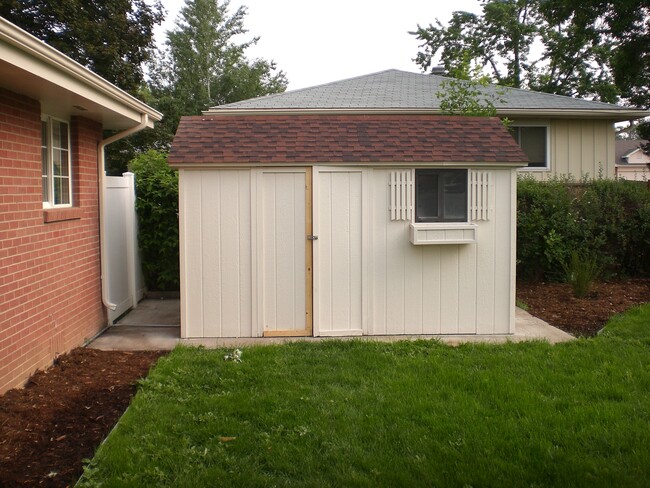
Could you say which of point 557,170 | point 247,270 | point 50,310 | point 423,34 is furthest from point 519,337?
point 423,34

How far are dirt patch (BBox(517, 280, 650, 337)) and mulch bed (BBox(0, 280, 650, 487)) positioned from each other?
0.62ft

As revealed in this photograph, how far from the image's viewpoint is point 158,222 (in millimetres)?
10297

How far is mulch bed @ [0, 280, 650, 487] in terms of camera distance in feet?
13.1

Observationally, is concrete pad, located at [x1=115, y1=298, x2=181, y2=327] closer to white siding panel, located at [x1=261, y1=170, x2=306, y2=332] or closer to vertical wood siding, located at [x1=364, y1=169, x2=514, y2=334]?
white siding panel, located at [x1=261, y1=170, x2=306, y2=332]

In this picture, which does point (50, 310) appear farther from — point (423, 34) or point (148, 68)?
point (148, 68)

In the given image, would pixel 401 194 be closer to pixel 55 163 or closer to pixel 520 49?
pixel 55 163

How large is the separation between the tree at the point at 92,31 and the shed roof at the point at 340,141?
1491 centimetres

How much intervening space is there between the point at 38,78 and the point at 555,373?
4985 mm

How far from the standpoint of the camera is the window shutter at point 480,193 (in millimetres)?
7488

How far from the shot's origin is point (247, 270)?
24.2 feet

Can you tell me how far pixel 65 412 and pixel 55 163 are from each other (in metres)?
3.04

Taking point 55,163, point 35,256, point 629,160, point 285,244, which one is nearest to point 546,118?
point 285,244

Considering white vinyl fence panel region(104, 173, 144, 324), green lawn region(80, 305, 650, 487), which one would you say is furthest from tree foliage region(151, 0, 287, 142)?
green lawn region(80, 305, 650, 487)

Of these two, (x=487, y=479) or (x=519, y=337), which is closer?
(x=487, y=479)
